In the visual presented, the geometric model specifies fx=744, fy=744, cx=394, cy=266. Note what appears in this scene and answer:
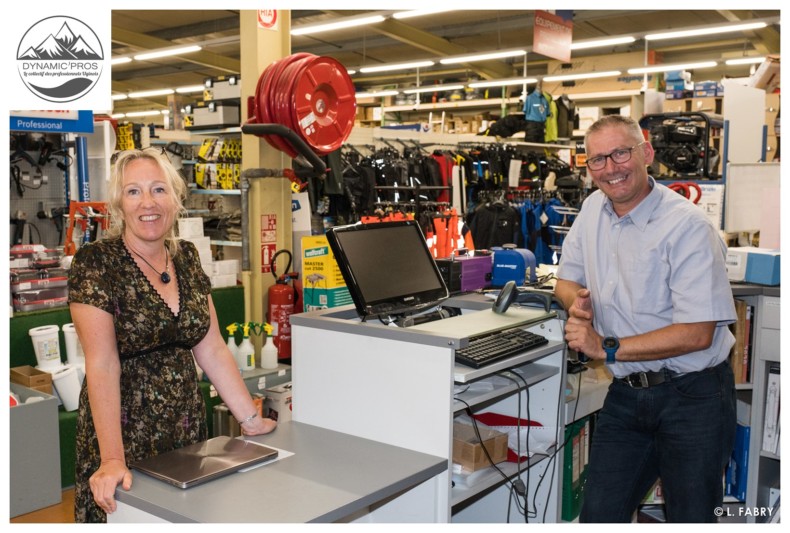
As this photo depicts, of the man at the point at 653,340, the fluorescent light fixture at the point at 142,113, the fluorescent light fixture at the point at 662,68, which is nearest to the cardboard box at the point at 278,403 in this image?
the man at the point at 653,340

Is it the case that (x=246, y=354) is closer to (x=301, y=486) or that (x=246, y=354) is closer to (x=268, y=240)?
(x=268, y=240)

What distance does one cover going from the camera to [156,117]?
71.7 feet

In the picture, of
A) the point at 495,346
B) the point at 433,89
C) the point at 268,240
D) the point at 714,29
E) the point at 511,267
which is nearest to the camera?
the point at 495,346

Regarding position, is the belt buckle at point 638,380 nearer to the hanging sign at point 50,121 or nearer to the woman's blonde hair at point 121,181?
the woman's blonde hair at point 121,181

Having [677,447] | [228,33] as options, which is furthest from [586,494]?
[228,33]

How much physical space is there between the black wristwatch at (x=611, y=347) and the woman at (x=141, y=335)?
1.15m

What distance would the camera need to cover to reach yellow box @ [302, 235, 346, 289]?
4.80 m

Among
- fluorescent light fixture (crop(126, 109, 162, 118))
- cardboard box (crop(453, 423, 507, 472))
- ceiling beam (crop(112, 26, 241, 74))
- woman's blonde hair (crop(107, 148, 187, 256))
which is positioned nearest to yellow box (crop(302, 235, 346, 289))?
cardboard box (crop(453, 423, 507, 472))

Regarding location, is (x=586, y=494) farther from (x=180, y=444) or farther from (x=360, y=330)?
(x=180, y=444)

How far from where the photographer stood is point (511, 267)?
3279 mm

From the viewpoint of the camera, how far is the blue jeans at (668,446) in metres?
2.39

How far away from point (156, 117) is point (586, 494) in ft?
70.2

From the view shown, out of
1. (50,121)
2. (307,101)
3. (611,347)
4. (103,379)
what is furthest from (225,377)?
(50,121)

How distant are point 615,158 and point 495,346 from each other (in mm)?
754
